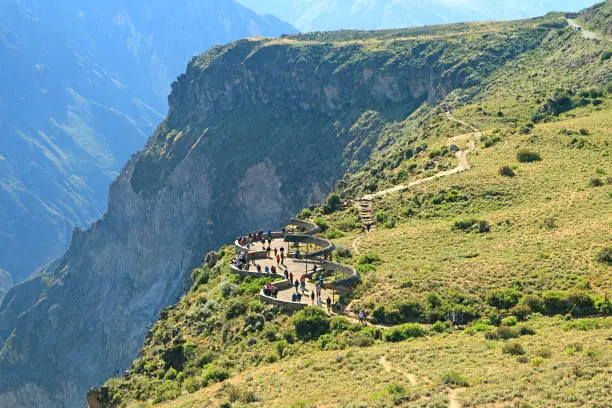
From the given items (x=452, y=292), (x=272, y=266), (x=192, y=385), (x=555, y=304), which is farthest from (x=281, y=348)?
(x=555, y=304)

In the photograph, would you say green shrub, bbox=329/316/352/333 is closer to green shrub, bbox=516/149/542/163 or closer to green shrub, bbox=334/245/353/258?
green shrub, bbox=334/245/353/258

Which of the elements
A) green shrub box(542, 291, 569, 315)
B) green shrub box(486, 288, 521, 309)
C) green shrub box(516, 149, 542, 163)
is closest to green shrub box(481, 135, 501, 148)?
green shrub box(516, 149, 542, 163)

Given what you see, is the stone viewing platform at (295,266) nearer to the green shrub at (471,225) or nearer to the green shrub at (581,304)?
the green shrub at (471,225)

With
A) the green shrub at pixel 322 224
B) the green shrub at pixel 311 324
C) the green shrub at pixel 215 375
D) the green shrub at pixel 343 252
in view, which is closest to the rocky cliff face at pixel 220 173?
the green shrub at pixel 322 224

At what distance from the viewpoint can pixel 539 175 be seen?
Answer: 2830 inches

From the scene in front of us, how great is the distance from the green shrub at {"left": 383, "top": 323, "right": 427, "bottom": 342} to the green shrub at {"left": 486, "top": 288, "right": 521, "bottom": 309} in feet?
18.0

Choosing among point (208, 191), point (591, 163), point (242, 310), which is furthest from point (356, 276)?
point (208, 191)

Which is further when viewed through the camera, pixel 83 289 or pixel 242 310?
pixel 83 289

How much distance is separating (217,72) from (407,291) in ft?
515

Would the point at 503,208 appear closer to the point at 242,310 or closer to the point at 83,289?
the point at 242,310

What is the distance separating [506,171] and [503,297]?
31616mm

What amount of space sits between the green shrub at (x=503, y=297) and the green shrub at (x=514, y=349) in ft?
30.2

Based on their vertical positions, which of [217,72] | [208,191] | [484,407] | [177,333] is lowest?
[484,407]

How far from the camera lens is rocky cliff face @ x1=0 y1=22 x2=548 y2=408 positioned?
160 metres
